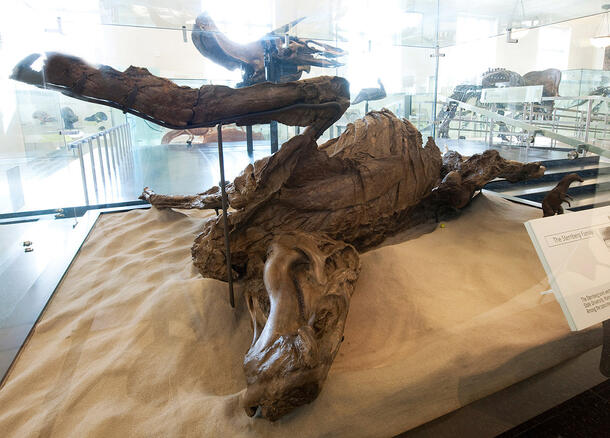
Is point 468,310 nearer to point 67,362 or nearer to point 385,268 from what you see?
point 385,268

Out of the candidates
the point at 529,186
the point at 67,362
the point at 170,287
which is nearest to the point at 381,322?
the point at 170,287

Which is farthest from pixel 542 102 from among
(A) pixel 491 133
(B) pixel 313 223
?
(B) pixel 313 223

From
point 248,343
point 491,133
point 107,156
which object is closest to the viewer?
point 248,343

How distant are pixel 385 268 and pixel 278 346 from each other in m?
1.09

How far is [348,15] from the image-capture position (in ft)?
12.3

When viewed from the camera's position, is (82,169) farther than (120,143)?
No

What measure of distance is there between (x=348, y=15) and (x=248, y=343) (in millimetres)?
3195

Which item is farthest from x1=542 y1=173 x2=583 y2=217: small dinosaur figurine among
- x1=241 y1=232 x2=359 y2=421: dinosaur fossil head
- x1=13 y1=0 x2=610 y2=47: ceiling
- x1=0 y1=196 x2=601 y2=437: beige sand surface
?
x1=241 y1=232 x2=359 y2=421: dinosaur fossil head

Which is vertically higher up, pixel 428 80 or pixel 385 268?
pixel 428 80

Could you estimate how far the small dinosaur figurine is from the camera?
106 inches

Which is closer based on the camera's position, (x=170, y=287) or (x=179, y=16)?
(x=170, y=287)

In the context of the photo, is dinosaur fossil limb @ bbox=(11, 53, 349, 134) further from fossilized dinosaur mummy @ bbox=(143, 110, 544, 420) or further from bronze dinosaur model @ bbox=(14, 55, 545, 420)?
fossilized dinosaur mummy @ bbox=(143, 110, 544, 420)

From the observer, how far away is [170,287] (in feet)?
6.84

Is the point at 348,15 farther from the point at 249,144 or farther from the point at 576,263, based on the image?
the point at 576,263
